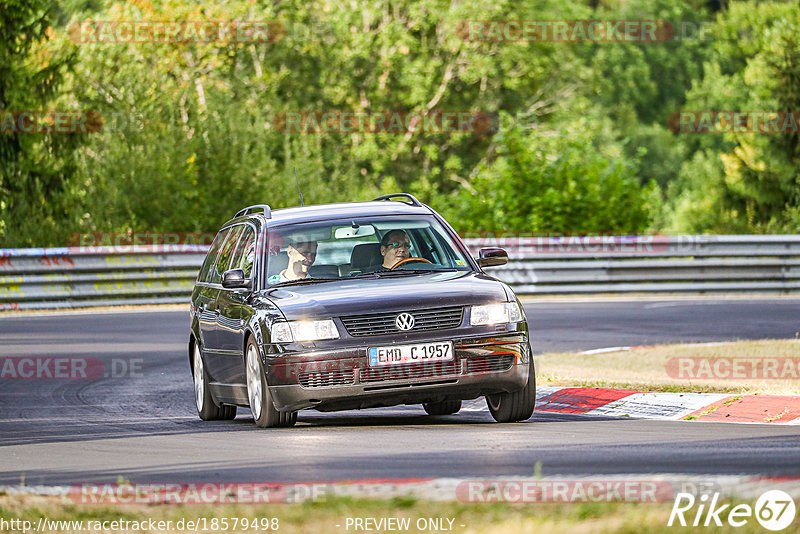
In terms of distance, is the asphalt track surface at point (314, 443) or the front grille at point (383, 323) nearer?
the asphalt track surface at point (314, 443)

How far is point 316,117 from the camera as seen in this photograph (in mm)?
54062

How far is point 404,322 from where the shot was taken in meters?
9.73

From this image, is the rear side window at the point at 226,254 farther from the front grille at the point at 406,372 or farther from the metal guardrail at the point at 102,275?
the metal guardrail at the point at 102,275

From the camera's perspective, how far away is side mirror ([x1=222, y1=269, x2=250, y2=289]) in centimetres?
1077

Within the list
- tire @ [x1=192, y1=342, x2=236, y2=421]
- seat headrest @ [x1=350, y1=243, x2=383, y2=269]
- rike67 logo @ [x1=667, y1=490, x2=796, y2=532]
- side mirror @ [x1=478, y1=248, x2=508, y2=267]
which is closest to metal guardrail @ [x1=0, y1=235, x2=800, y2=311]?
tire @ [x1=192, y1=342, x2=236, y2=421]

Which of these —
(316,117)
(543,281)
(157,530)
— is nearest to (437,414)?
(157,530)

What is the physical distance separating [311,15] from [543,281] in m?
29.8

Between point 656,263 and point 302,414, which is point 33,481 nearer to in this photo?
point 302,414

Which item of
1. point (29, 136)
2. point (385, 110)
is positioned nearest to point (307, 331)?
point (29, 136)

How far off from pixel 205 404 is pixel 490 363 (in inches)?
117

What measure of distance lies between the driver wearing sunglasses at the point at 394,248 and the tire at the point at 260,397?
122cm

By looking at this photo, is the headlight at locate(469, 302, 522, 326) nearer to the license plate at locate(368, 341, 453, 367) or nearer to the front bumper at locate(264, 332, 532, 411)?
the front bumper at locate(264, 332, 532, 411)

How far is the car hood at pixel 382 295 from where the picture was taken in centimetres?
978

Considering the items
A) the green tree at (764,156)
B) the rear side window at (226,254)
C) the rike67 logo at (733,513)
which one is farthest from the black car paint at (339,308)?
the green tree at (764,156)
